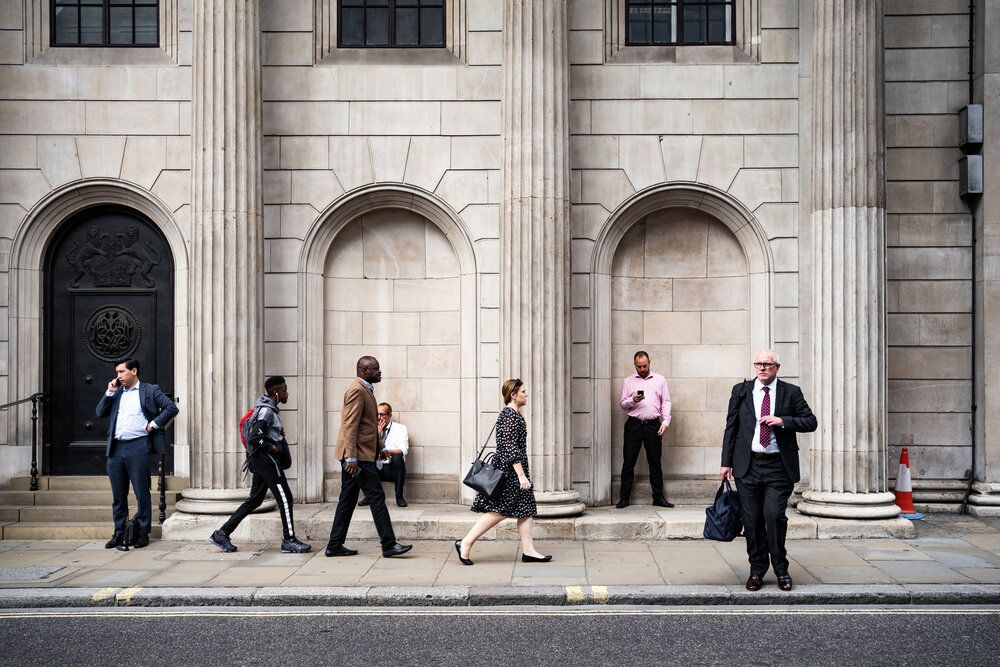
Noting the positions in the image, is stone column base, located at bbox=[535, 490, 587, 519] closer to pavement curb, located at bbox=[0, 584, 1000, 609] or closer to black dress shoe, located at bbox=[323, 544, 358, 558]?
black dress shoe, located at bbox=[323, 544, 358, 558]

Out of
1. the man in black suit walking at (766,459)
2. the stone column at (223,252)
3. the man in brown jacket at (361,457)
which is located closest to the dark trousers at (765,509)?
the man in black suit walking at (766,459)

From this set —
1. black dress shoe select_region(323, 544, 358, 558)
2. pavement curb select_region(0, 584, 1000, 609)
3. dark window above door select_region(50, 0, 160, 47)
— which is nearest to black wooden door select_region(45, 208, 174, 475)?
dark window above door select_region(50, 0, 160, 47)

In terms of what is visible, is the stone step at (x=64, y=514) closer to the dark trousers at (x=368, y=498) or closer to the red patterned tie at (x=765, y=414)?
the dark trousers at (x=368, y=498)

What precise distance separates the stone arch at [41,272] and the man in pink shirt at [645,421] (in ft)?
19.7

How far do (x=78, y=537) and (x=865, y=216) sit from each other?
10.6 meters

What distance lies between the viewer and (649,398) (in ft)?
42.1

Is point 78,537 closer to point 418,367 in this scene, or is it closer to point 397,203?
point 418,367

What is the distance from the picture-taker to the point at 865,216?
477 inches

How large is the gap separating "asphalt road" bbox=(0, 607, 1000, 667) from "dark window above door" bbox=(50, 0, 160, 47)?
829 cm

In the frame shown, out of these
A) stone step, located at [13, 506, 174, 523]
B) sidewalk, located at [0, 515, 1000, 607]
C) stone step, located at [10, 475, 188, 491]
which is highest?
stone step, located at [10, 475, 188, 491]

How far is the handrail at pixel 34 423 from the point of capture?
12.8 m

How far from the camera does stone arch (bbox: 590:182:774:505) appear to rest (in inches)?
517

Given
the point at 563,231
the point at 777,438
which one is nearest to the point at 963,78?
the point at 563,231

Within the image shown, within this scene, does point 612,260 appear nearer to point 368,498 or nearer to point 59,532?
point 368,498
